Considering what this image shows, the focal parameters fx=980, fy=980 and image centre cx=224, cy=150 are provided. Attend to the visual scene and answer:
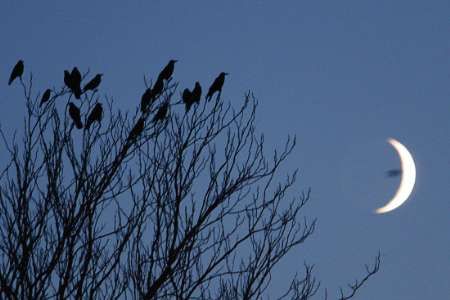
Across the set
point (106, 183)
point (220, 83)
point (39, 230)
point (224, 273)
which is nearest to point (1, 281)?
point (39, 230)

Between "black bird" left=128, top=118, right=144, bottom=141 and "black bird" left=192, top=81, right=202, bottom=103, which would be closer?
"black bird" left=128, top=118, right=144, bottom=141

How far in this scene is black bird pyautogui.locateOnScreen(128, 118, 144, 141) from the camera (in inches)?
331

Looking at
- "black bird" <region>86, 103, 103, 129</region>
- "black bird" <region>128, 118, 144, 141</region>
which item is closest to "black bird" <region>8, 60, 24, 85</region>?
"black bird" <region>86, 103, 103, 129</region>

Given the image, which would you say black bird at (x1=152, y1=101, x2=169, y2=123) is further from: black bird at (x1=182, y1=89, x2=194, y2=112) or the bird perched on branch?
the bird perched on branch

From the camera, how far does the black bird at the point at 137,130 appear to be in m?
8.42

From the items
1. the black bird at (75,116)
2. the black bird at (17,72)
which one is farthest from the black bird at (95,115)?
the black bird at (17,72)

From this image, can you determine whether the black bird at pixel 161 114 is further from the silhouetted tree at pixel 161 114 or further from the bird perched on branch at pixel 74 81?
the bird perched on branch at pixel 74 81

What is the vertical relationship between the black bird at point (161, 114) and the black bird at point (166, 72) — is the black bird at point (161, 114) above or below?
below

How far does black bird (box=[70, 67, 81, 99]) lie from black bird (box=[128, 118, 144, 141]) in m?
0.72

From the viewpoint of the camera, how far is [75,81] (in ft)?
29.0

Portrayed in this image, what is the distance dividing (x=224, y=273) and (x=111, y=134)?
1579mm

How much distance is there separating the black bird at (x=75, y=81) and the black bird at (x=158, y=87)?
723 millimetres

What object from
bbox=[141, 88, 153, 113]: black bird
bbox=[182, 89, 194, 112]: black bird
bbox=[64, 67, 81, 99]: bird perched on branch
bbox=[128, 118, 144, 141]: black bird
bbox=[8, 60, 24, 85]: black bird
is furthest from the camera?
bbox=[8, 60, 24, 85]: black bird

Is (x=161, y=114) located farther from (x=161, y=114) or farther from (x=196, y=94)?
(x=196, y=94)
